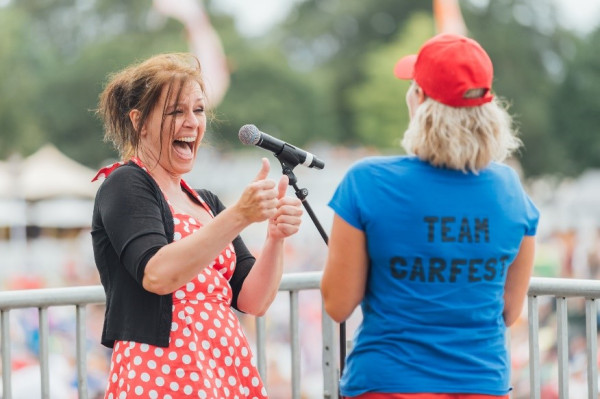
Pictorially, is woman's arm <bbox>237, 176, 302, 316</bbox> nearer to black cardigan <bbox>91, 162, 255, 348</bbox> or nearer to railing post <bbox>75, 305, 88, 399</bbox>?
black cardigan <bbox>91, 162, 255, 348</bbox>

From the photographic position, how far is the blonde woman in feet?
6.61

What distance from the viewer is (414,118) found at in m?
2.10

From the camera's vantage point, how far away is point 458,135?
6.64 feet

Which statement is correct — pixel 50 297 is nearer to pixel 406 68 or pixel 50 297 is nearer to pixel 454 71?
pixel 406 68

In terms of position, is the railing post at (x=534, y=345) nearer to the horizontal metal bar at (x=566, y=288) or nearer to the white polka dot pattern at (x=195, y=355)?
the horizontal metal bar at (x=566, y=288)

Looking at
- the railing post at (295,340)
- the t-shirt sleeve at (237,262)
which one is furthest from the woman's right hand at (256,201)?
the railing post at (295,340)

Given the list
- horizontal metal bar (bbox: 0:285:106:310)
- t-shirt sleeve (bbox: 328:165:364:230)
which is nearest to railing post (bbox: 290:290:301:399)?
horizontal metal bar (bbox: 0:285:106:310)

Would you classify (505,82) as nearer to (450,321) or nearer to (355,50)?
(355,50)

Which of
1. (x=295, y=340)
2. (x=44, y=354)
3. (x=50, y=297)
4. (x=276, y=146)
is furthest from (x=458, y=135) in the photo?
(x=44, y=354)

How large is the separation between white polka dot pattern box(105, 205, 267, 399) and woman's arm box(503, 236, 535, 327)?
717mm

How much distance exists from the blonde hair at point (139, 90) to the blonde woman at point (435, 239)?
0.60 metres

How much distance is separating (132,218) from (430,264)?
741 mm

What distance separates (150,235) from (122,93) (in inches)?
19.0

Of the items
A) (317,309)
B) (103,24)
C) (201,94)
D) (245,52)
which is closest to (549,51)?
(245,52)
